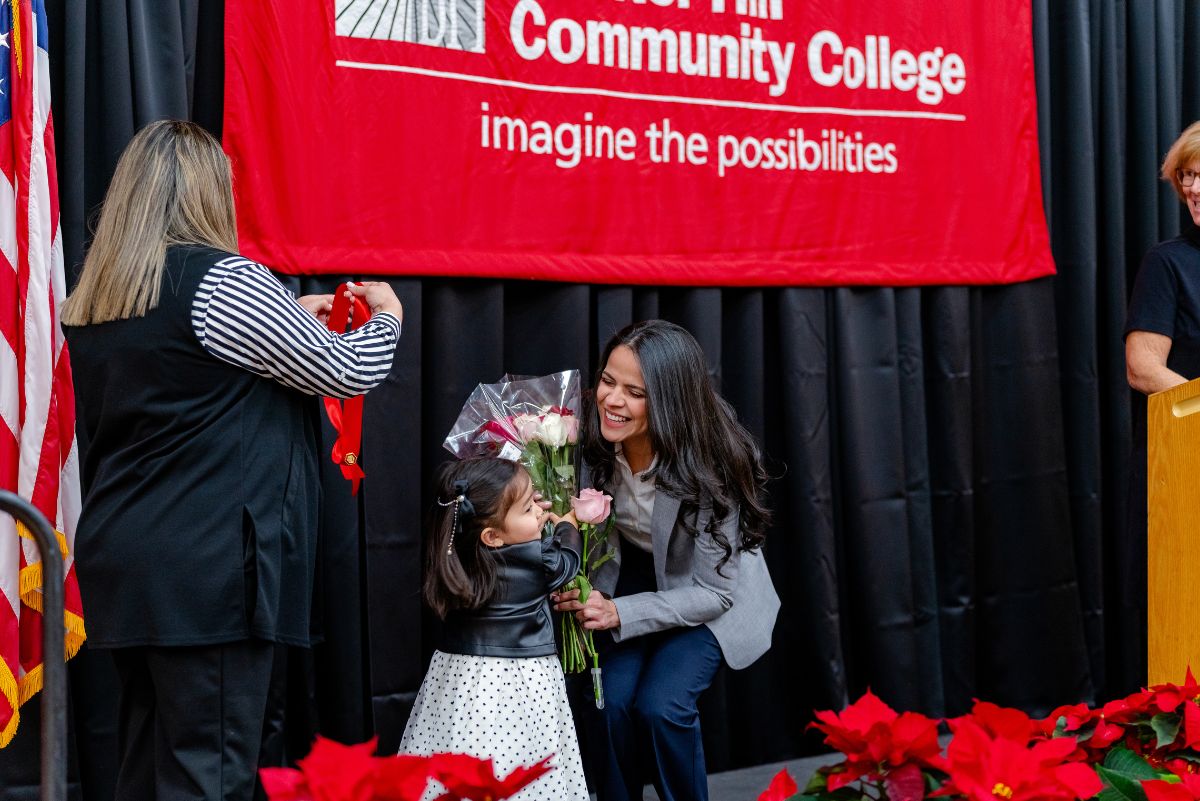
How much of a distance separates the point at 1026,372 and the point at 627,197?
1428 mm

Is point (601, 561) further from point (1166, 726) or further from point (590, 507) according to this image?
point (1166, 726)

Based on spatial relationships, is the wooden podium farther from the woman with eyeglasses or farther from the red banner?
the red banner

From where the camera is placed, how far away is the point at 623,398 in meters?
2.61

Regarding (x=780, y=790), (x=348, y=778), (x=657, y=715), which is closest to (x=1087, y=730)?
(x=780, y=790)

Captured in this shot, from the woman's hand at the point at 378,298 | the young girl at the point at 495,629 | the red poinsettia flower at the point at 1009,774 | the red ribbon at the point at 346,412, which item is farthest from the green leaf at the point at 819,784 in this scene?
the red ribbon at the point at 346,412

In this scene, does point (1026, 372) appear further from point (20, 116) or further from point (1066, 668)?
point (20, 116)

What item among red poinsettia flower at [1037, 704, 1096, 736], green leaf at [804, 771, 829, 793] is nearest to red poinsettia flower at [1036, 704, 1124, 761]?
red poinsettia flower at [1037, 704, 1096, 736]

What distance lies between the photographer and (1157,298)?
3.10 meters

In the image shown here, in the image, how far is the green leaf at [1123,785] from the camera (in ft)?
4.01

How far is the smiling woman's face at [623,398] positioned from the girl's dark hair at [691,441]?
0.05 feet

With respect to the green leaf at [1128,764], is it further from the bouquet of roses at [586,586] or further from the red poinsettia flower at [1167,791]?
the bouquet of roses at [586,586]

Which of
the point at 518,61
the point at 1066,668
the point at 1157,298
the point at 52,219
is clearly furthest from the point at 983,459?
the point at 52,219

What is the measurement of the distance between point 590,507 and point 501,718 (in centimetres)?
42

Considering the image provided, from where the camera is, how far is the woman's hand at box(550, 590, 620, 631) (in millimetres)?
2541
